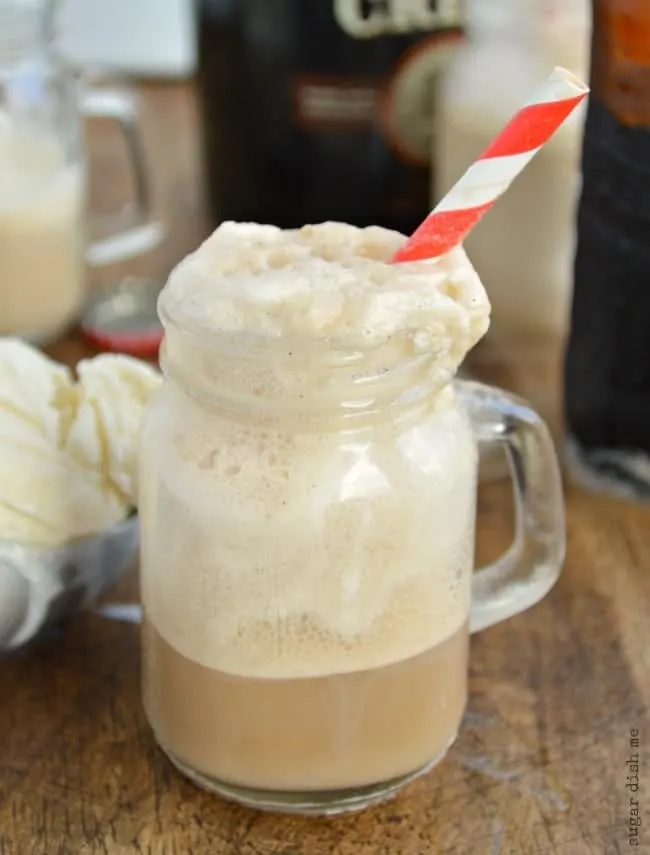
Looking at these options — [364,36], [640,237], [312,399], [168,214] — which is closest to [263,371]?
[312,399]

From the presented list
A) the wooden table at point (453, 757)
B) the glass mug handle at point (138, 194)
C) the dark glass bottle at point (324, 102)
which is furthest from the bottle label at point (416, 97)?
the wooden table at point (453, 757)

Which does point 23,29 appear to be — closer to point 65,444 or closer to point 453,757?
point 65,444

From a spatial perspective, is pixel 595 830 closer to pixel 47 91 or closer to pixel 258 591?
pixel 258 591

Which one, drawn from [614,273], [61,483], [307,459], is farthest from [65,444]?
[614,273]

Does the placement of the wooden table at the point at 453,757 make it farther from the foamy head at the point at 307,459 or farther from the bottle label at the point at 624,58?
the bottle label at the point at 624,58

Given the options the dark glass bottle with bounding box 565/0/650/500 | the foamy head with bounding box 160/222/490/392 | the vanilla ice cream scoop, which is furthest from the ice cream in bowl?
the dark glass bottle with bounding box 565/0/650/500

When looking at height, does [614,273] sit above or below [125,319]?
above
